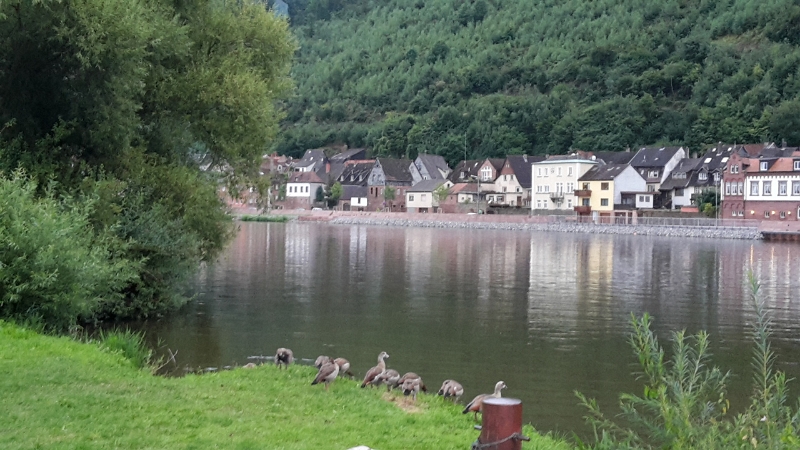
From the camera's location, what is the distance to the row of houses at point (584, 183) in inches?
3656

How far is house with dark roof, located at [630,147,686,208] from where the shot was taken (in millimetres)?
115037

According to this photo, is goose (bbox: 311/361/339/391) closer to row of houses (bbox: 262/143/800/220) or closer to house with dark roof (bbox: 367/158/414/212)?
row of houses (bbox: 262/143/800/220)

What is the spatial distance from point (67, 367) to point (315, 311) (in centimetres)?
1517

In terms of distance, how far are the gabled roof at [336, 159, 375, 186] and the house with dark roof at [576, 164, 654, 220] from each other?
46.4 meters

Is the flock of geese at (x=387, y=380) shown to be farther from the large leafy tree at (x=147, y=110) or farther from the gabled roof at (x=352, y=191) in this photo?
the gabled roof at (x=352, y=191)

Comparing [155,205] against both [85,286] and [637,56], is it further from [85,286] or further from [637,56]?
[637,56]

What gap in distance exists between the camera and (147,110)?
975 inches

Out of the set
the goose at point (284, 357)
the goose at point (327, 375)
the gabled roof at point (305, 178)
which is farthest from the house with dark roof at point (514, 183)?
the goose at point (327, 375)

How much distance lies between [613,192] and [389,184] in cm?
4296

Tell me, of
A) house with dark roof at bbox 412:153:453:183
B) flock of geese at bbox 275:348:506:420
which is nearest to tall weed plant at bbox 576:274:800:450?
flock of geese at bbox 275:348:506:420

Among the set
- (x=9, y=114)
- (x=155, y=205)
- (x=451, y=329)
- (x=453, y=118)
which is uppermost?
(x=453, y=118)

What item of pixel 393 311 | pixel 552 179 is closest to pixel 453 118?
pixel 552 179

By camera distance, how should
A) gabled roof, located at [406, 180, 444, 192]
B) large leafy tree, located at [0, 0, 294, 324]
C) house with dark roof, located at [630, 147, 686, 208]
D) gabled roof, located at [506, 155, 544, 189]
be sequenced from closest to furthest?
large leafy tree, located at [0, 0, 294, 324] → house with dark roof, located at [630, 147, 686, 208] → gabled roof, located at [506, 155, 544, 189] → gabled roof, located at [406, 180, 444, 192]

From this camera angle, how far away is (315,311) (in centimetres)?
2758
